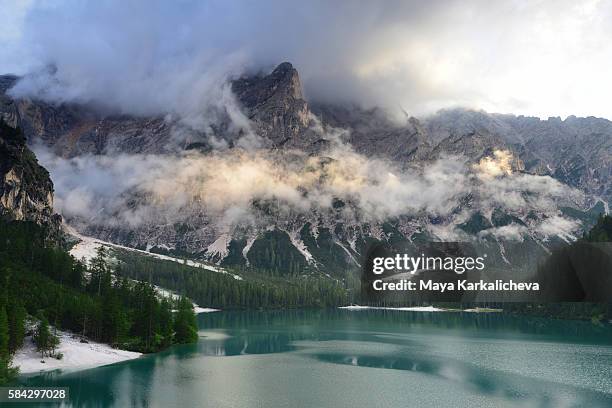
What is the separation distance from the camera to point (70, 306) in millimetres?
132375

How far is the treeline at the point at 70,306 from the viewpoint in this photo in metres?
109

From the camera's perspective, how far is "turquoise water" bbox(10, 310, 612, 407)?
8756 cm

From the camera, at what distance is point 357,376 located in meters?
108

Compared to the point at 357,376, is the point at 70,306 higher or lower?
higher

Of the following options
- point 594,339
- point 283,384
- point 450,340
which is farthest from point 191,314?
point 594,339

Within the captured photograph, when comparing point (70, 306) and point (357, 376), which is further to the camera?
point (70, 306)

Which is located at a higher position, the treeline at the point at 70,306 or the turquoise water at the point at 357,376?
the treeline at the point at 70,306

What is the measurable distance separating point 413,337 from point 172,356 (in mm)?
87708

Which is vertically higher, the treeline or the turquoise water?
the treeline

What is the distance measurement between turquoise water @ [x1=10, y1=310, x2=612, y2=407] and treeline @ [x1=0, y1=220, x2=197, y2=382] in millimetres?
7510

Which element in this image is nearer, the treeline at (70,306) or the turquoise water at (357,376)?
the turquoise water at (357,376)

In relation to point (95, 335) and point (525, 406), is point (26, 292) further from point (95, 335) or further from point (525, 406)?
point (525, 406)

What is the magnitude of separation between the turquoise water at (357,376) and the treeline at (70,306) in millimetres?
7510

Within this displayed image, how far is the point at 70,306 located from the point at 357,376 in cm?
7449
